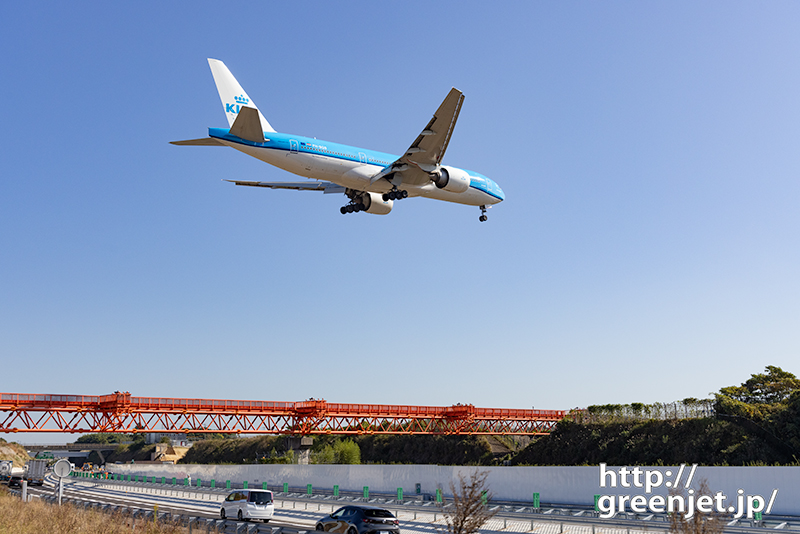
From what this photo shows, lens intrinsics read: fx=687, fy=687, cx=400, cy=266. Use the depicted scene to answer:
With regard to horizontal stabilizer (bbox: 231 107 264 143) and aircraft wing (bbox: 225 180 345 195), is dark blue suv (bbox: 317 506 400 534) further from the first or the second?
aircraft wing (bbox: 225 180 345 195)

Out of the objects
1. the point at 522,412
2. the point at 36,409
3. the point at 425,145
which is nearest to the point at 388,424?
the point at 522,412

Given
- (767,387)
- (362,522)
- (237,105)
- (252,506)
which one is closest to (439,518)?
(252,506)

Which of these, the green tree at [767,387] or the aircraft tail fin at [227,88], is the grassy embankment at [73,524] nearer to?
the aircraft tail fin at [227,88]

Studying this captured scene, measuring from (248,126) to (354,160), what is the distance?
6412 millimetres

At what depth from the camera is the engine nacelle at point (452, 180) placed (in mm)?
41125

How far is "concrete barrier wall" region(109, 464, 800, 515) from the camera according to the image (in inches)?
1449

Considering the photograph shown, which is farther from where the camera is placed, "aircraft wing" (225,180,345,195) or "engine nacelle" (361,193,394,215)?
"engine nacelle" (361,193,394,215)

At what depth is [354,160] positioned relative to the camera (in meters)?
38.0

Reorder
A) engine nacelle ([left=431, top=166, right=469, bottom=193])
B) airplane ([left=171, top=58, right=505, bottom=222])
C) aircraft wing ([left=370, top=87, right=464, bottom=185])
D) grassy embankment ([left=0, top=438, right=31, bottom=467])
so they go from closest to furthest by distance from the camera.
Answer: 1. aircraft wing ([left=370, top=87, right=464, bottom=185])
2. airplane ([left=171, top=58, right=505, bottom=222])
3. engine nacelle ([left=431, top=166, right=469, bottom=193])
4. grassy embankment ([left=0, top=438, right=31, bottom=467])

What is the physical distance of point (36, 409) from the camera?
70688mm

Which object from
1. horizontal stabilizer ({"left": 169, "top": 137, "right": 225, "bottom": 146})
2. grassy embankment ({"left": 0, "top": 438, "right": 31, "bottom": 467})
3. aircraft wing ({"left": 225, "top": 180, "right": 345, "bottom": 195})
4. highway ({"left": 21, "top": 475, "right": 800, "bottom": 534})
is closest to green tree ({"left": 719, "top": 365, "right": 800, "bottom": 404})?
highway ({"left": 21, "top": 475, "right": 800, "bottom": 534})

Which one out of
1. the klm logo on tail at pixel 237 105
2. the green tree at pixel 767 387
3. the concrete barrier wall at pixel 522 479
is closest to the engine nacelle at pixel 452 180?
the klm logo on tail at pixel 237 105

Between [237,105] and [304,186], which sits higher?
[237,105]

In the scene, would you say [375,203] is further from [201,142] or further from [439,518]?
[439,518]
